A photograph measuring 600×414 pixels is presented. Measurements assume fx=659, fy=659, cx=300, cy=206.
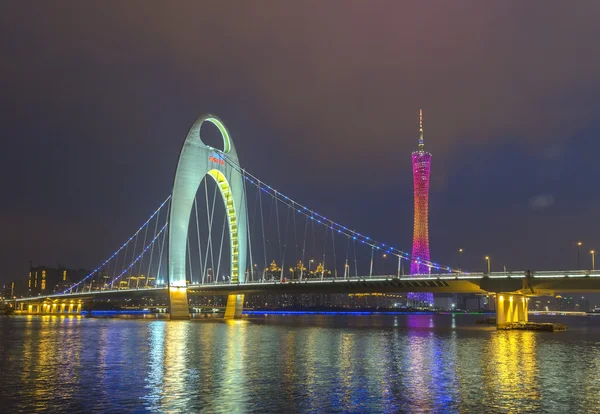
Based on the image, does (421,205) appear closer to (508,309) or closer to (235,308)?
(235,308)

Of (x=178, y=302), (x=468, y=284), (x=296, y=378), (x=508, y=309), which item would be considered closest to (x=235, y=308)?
(x=178, y=302)

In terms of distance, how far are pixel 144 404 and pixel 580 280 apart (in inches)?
1542

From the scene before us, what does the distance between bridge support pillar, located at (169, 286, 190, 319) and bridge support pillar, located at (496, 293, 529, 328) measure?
32.5 m

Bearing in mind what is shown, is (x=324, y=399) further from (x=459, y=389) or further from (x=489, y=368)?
(x=489, y=368)

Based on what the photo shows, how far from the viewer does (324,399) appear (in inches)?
728

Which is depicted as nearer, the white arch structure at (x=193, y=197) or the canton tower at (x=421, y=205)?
the white arch structure at (x=193, y=197)

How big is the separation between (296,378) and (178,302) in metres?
50.8

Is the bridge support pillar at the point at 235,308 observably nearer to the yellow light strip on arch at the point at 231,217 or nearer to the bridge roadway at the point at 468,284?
the yellow light strip on arch at the point at 231,217

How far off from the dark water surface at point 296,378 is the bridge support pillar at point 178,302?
32.3m

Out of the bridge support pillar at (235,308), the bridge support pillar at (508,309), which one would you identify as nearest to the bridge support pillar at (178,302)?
the bridge support pillar at (235,308)

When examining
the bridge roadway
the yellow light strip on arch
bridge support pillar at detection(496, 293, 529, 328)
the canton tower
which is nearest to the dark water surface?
the bridge roadway

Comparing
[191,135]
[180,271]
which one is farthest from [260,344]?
[191,135]

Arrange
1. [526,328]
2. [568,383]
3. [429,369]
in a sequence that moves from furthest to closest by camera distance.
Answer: [526,328] → [429,369] → [568,383]

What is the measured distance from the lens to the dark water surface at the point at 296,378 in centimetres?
1773
